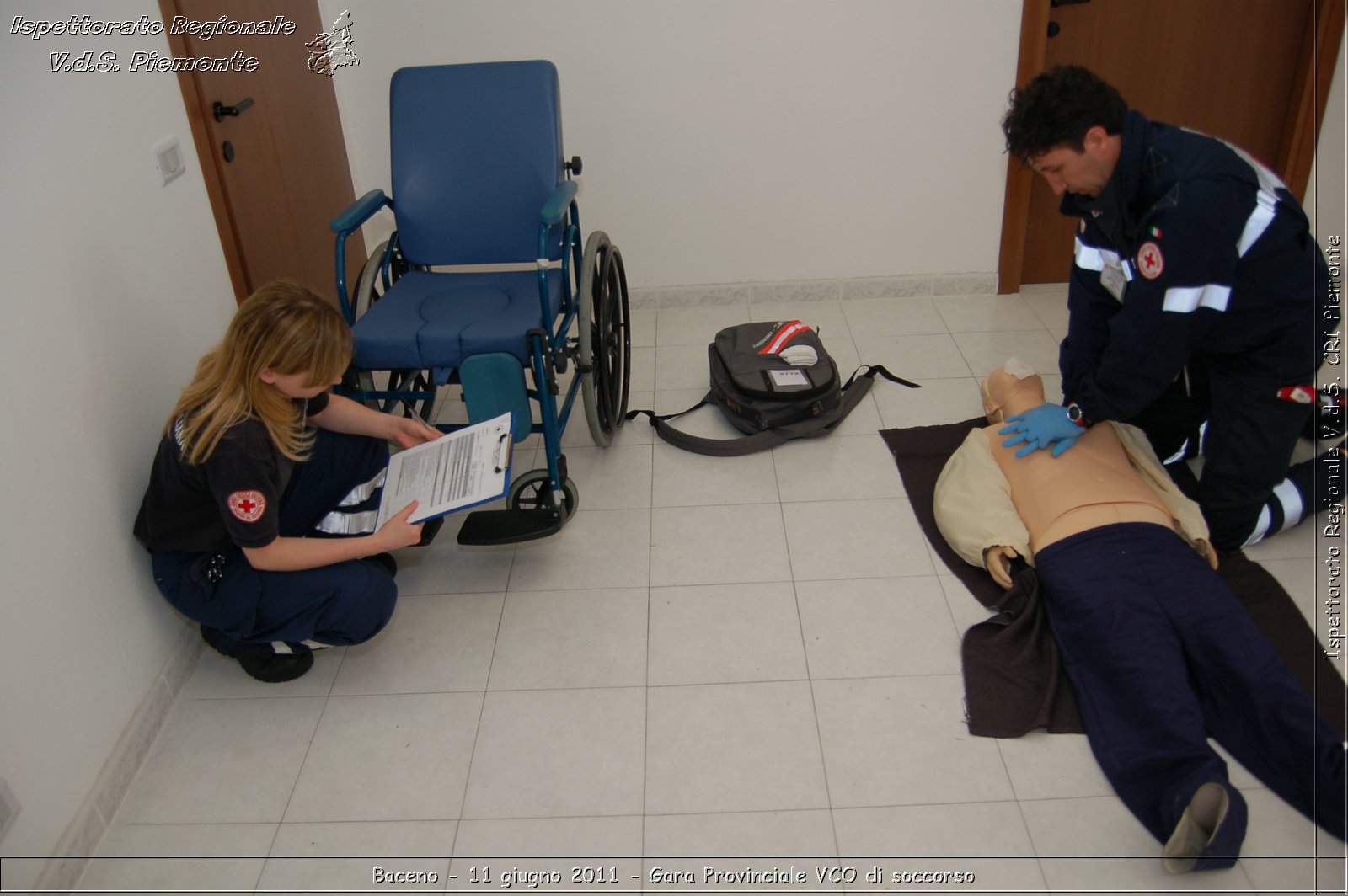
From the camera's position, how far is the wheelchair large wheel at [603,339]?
8.84 ft

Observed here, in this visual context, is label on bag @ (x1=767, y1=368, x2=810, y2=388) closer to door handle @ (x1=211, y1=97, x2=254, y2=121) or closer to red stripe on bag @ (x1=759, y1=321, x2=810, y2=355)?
red stripe on bag @ (x1=759, y1=321, x2=810, y2=355)

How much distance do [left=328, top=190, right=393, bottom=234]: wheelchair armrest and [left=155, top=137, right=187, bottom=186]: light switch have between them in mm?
376

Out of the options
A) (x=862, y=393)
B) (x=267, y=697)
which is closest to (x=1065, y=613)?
(x=862, y=393)

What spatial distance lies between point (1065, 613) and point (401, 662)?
149 cm

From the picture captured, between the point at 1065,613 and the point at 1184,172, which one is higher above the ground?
the point at 1184,172

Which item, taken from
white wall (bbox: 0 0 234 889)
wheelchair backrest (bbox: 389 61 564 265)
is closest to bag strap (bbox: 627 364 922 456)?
wheelchair backrest (bbox: 389 61 564 265)

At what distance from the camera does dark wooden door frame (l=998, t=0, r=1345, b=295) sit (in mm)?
3352

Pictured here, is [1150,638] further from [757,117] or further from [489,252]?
[757,117]

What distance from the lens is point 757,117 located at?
3.65 metres

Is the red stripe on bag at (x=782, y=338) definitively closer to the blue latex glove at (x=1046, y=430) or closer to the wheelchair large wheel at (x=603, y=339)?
the wheelchair large wheel at (x=603, y=339)

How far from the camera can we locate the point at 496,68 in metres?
2.84

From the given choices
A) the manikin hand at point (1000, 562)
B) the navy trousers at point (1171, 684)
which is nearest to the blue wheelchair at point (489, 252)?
Answer: the manikin hand at point (1000, 562)

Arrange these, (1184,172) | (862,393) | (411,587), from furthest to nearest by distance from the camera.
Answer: (862,393) → (411,587) → (1184,172)

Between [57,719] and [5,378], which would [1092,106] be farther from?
[57,719]
